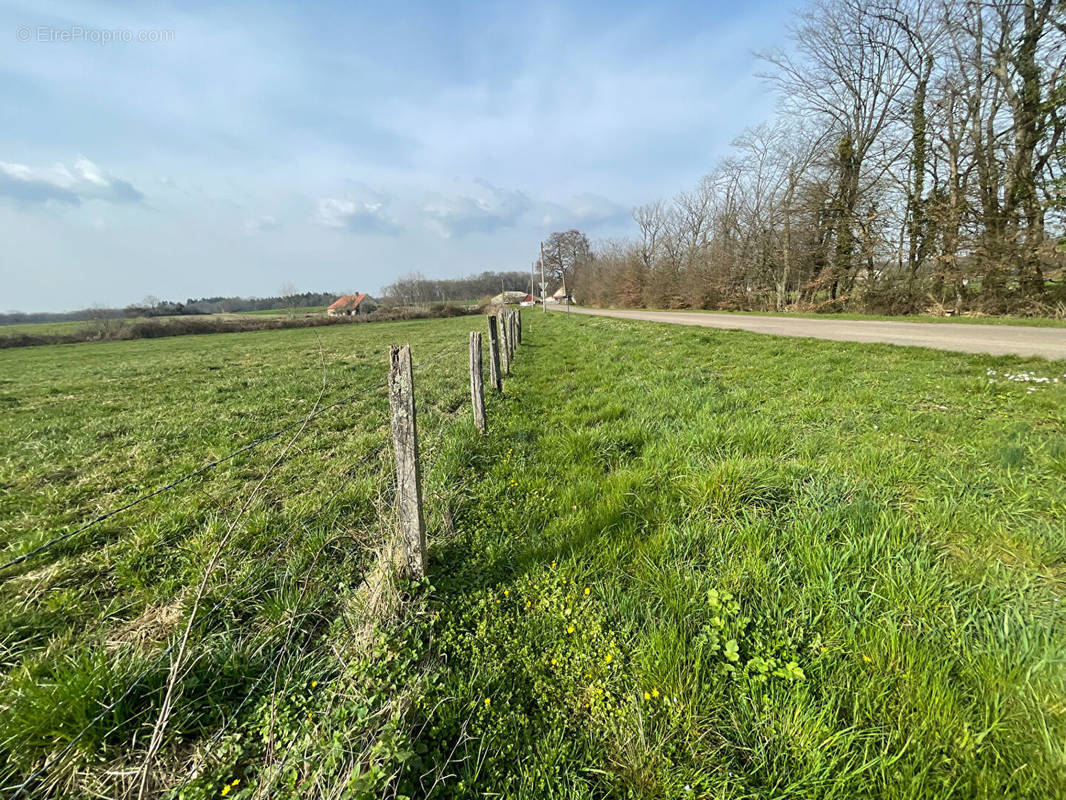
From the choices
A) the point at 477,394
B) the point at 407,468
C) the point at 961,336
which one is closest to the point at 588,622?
the point at 407,468

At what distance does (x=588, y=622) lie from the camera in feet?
7.17

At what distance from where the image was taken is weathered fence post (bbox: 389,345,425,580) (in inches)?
100

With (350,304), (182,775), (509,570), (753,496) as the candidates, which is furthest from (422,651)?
(350,304)

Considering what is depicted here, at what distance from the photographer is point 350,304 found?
2857 inches

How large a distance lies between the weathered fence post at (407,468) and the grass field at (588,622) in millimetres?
251

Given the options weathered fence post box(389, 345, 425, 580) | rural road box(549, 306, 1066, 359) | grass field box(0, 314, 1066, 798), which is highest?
rural road box(549, 306, 1066, 359)

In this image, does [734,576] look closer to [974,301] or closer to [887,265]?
[974,301]

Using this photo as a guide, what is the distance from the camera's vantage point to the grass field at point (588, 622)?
1.52 m

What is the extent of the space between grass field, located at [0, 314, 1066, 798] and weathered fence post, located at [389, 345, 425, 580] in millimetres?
251

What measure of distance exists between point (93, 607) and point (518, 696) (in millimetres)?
2962

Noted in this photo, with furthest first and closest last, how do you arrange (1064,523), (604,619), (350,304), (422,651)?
(350,304), (1064,523), (604,619), (422,651)

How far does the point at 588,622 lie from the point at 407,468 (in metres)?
1.44

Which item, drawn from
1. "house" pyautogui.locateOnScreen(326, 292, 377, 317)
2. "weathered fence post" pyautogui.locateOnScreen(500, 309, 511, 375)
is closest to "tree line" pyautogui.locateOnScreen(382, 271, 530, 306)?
"house" pyautogui.locateOnScreen(326, 292, 377, 317)

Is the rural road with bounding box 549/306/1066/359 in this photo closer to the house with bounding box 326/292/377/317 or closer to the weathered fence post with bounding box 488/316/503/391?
the weathered fence post with bounding box 488/316/503/391
